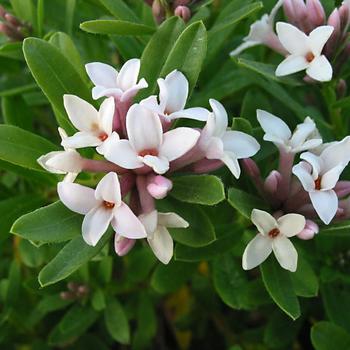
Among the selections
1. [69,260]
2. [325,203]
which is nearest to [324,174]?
[325,203]

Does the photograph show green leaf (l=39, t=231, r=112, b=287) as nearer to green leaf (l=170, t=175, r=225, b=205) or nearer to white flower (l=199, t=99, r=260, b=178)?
green leaf (l=170, t=175, r=225, b=205)

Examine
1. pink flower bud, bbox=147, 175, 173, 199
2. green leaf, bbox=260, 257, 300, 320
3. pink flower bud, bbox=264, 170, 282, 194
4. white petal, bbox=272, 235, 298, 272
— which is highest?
pink flower bud, bbox=147, 175, 173, 199

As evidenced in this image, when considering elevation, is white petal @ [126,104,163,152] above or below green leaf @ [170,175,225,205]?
above

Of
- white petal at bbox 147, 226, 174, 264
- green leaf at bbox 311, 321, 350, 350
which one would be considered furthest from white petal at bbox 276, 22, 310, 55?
green leaf at bbox 311, 321, 350, 350

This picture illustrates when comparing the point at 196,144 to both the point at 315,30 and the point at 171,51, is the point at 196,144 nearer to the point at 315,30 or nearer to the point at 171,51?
the point at 171,51

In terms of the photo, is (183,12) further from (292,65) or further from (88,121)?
(88,121)

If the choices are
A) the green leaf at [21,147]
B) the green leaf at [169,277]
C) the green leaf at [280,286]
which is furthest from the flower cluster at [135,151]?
the green leaf at [169,277]

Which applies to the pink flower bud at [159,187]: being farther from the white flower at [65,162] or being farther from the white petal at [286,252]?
the white petal at [286,252]

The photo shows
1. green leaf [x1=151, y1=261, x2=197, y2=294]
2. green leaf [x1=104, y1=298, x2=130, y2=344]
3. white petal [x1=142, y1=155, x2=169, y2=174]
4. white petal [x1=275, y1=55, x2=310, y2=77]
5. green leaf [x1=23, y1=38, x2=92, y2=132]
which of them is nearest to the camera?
white petal [x1=142, y1=155, x2=169, y2=174]
